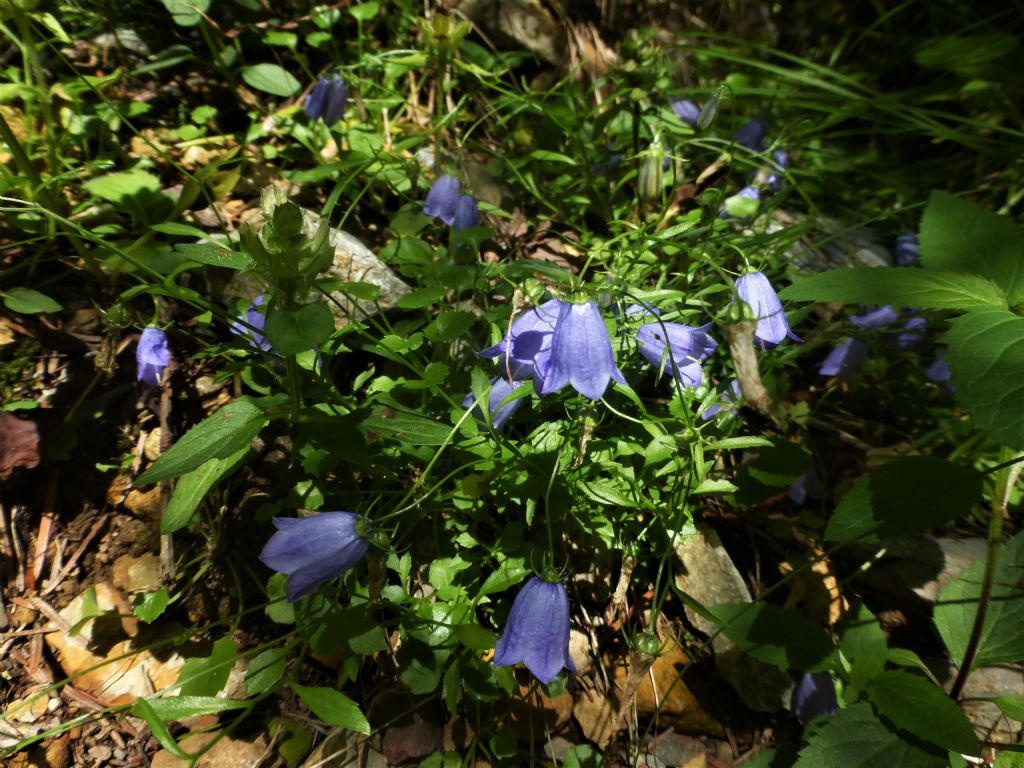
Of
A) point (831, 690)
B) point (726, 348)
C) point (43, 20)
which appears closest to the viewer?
point (831, 690)

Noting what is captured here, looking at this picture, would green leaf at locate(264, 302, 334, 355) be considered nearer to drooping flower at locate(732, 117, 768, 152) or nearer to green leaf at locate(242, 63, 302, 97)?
green leaf at locate(242, 63, 302, 97)

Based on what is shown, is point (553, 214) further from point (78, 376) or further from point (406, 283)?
point (78, 376)

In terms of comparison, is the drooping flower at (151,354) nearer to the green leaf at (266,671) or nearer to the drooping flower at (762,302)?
the green leaf at (266,671)

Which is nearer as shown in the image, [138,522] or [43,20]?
[138,522]

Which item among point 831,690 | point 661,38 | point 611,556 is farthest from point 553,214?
point 831,690

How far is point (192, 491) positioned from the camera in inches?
54.6


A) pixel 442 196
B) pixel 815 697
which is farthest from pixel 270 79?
pixel 815 697

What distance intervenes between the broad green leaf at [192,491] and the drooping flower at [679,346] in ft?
3.10

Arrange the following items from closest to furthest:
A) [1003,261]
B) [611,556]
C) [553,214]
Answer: [1003,261] → [611,556] → [553,214]

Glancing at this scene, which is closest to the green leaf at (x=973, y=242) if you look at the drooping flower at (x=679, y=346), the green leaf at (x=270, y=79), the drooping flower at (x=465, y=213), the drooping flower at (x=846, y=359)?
the drooping flower at (x=679, y=346)

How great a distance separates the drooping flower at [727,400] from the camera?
159 cm

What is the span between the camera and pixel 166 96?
7.78ft

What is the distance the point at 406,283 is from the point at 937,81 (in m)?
2.76

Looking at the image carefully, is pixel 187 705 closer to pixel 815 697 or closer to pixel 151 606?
pixel 151 606
